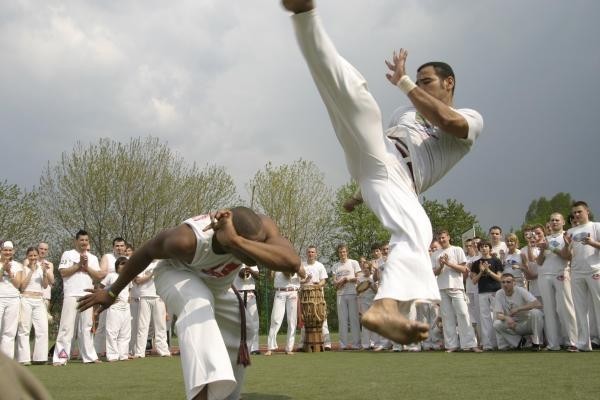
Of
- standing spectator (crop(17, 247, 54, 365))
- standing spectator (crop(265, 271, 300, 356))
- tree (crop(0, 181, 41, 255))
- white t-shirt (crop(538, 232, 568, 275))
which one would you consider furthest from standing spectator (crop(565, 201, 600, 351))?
tree (crop(0, 181, 41, 255))

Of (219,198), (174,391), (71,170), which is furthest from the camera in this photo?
(219,198)

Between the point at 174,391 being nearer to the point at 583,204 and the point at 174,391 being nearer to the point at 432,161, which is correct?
the point at 432,161

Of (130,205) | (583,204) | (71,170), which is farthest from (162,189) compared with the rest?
(583,204)

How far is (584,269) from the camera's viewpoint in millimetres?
11477

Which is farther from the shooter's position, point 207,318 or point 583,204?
point 583,204

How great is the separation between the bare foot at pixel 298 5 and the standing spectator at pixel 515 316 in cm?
1002

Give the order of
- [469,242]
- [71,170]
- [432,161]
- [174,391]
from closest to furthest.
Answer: [432,161], [174,391], [469,242], [71,170]

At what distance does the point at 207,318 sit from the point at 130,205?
30.8 meters

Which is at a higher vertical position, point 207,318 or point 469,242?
point 469,242

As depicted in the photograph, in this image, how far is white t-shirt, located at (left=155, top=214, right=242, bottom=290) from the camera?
5082 millimetres

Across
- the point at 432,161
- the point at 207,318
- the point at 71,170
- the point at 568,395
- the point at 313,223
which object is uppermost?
the point at 71,170

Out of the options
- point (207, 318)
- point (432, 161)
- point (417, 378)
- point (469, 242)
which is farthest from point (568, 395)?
Answer: point (469, 242)

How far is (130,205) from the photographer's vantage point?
3450cm

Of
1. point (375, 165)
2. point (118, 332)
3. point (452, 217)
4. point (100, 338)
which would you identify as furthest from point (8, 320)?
point (452, 217)
